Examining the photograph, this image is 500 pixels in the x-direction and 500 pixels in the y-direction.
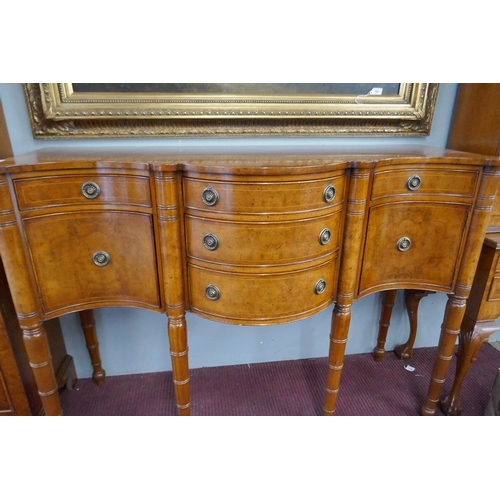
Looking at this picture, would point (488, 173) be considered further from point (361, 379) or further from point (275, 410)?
point (275, 410)

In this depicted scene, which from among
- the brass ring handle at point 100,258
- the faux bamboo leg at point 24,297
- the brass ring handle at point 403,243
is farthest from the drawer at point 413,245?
the faux bamboo leg at point 24,297

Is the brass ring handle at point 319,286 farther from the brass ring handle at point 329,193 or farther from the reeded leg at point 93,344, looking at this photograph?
the reeded leg at point 93,344

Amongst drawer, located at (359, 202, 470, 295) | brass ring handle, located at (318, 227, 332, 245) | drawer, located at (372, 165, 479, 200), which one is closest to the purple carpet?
drawer, located at (359, 202, 470, 295)

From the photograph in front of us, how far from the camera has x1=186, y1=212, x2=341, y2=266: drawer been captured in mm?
1114

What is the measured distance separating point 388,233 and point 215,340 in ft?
3.66

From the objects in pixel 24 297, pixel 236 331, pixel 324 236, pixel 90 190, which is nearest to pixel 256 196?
pixel 324 236

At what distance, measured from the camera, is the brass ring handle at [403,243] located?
134cm

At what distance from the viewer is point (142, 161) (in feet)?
3.61

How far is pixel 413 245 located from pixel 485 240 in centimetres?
31

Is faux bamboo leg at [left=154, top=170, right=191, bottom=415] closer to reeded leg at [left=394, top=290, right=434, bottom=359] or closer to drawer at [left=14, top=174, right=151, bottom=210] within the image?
drawer at [left=14, top=174, right=151, bottom=210]

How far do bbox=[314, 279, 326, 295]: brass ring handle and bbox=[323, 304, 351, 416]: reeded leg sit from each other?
14cm

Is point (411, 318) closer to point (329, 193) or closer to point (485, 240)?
point (485, 240)

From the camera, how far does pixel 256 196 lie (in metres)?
1.07

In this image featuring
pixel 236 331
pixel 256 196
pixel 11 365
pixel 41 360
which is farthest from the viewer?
pixel 236 331
